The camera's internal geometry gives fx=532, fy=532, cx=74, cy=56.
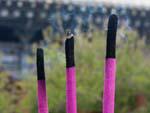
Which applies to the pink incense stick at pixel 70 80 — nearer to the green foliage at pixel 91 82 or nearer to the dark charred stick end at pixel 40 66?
the dark charred stick end at pixel 40 66

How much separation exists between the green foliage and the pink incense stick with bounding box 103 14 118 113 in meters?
6.58

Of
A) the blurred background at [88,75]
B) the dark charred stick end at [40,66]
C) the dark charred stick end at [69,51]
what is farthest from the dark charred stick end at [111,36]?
the blurred background at [88,75]

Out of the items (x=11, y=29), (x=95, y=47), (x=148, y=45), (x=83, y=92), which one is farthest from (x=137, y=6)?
(x=83, y=92)

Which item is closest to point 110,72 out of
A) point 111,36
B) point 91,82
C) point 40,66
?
point 111,36

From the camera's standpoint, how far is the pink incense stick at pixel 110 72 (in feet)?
5.33

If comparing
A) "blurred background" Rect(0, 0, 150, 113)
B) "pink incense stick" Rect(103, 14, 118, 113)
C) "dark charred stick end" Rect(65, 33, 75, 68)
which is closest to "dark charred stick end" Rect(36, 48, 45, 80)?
"dark charred stick end" Rect(65, 33, 75, 68)

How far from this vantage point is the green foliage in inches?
364

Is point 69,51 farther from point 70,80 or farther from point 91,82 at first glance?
point 91,82

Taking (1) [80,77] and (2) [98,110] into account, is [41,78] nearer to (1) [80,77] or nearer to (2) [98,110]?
(2) [98,110]

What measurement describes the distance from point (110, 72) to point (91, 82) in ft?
27.2

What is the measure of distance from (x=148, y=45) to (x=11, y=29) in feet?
52.4

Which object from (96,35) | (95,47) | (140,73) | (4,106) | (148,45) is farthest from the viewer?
(148,45)

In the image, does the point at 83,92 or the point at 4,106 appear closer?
the point at 4,106

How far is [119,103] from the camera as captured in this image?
940cm
